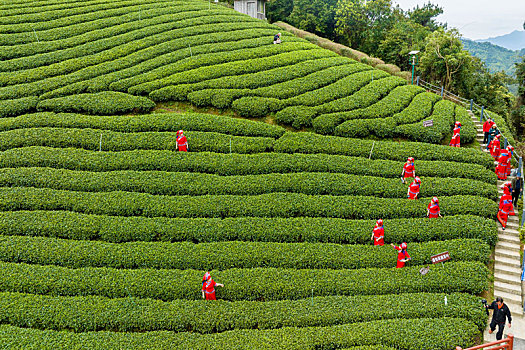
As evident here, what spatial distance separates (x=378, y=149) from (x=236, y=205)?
7.98 meters

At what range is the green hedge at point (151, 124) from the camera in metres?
19.8

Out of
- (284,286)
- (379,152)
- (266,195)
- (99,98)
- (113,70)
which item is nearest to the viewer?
(284,286)

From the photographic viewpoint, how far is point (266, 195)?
1602 centimetres

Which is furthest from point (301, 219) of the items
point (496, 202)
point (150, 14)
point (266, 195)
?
point (150, 14)

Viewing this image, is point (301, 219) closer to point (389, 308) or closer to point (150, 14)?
point (389, 308)

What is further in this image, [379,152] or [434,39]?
[434,39]

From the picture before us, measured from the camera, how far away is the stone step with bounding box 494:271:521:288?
1291 centimetres

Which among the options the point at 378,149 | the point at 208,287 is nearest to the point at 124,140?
the point at 208,287

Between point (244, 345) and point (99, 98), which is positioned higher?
point (99, 98)

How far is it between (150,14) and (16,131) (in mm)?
17030

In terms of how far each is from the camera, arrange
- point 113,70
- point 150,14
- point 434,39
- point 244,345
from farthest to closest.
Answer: point 150,14 → point 434,39 → point 113,70 → point 244,345

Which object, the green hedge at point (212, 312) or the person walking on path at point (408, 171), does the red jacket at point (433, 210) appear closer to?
the person walking on path at point (408, 171)

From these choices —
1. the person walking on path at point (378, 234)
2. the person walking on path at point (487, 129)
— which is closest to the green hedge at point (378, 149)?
the person walking on path at point (487, 129)

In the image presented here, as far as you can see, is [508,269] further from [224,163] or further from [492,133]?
[224,163]
